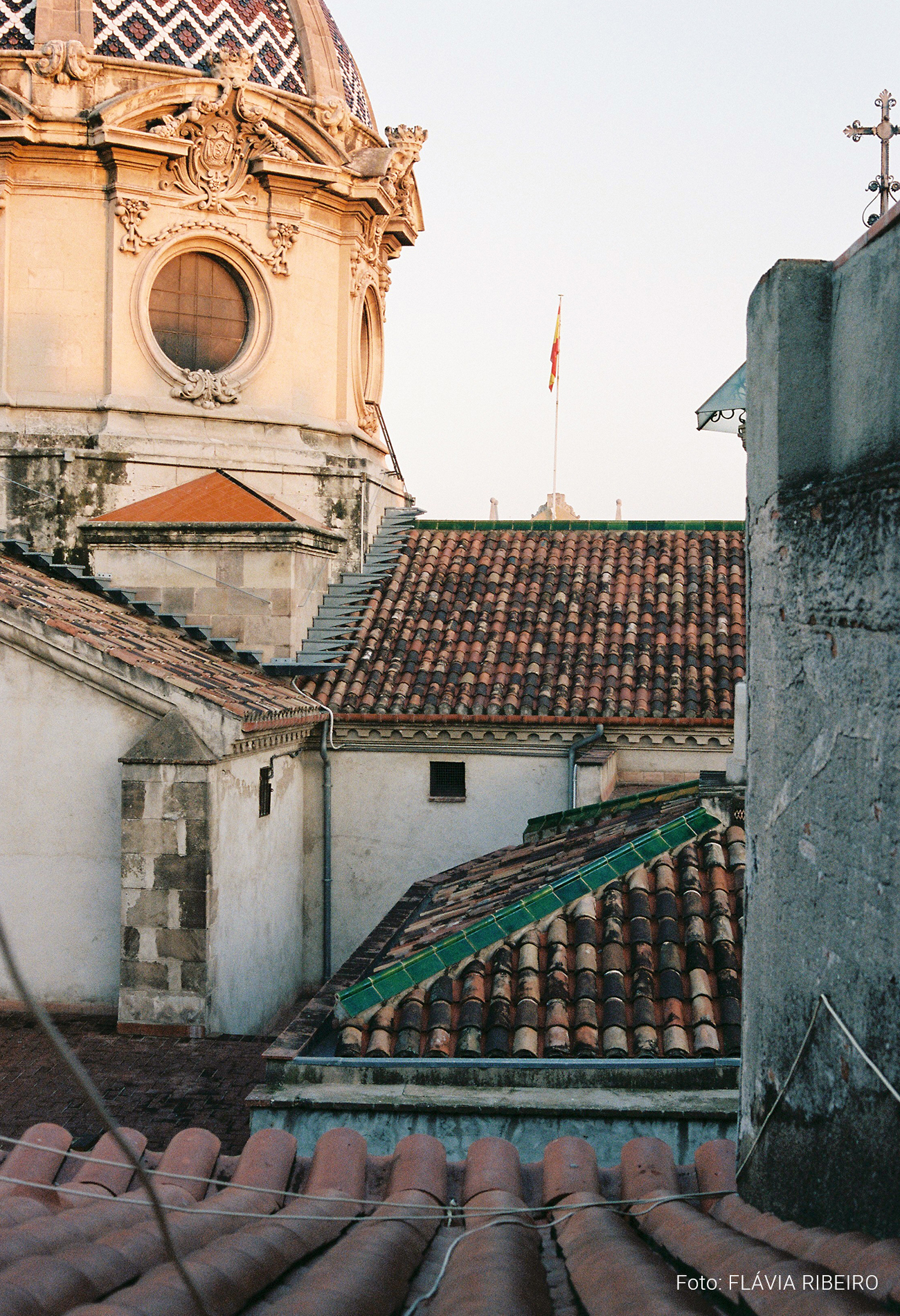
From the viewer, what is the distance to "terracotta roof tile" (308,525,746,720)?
16297mm

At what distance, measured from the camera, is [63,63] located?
17.3 m

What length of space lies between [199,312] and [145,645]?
6781 mm

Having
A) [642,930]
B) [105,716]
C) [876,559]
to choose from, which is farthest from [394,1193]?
[105,716]

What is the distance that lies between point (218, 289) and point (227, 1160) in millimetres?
16115

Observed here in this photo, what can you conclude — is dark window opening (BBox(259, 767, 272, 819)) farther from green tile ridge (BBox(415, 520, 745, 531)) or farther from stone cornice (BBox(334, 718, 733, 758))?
green tile ridge (BBox(415, 520, 745, 531))

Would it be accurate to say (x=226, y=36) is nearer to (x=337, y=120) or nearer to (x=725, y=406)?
(x=337, y=120)

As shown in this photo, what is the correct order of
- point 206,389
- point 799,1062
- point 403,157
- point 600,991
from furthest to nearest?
1. point 403,157
2. point 206,389
3. point 600,991
4. point 799,1062

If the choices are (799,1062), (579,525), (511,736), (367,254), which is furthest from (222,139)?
(799,1062)

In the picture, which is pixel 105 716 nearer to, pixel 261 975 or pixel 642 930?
pixel 261 975

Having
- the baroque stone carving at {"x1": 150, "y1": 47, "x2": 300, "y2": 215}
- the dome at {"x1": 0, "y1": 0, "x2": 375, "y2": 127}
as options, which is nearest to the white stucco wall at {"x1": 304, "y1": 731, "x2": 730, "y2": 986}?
the baroque stone carving at {"x1": 150, "y1": 47, "x2": 300, "y2": 215}

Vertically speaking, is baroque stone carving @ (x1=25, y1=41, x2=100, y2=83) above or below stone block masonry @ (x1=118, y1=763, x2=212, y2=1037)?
above

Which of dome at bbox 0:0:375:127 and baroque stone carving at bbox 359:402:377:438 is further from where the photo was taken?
baroque stone carving at bbox 359:402:377:438

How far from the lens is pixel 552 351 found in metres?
29.5

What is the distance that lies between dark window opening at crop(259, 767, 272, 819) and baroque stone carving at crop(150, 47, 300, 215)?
916 centimetres
